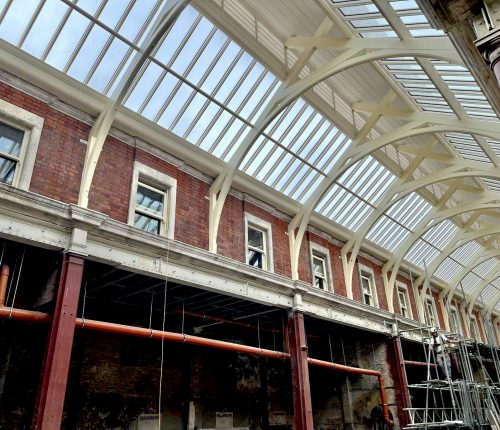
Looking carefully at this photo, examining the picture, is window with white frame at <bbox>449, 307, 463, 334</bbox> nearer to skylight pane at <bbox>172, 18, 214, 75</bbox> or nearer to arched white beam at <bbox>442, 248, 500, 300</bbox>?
arched white beam at <bbox>442, 248, 500, 300</bbox>

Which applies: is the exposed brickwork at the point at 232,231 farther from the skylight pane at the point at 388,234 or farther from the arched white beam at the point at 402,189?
Result: the skylight pane at the point at 388,234

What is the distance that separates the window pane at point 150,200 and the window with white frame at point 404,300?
50.5 ft

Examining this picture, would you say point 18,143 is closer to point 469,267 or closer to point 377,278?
point 377,278

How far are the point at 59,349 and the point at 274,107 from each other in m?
8.77

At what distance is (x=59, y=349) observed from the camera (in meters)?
8.39

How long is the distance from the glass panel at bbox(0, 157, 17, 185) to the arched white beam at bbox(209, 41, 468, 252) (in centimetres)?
560

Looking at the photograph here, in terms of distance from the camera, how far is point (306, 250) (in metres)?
17.3

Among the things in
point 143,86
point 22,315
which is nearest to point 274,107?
point 143,86

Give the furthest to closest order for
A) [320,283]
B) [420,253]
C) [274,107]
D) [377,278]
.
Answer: [420,253]
[377,278]
[320,283]
[274,107]

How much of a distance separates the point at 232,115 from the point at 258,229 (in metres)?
4.28

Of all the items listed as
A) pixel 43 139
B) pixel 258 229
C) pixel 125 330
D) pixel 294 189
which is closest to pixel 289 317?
pixel 258 229

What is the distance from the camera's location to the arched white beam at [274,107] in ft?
38.9

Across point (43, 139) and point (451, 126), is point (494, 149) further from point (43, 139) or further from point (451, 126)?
point (43, 139)

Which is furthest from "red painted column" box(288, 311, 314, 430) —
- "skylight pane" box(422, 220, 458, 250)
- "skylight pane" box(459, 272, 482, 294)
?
"skylight pane" box(459, 272, 482, 294)
